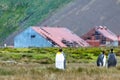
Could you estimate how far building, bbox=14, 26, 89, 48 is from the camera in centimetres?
13650

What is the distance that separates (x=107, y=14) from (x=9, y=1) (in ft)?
185

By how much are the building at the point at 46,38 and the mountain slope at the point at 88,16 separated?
8603 millimetres

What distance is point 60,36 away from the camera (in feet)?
465

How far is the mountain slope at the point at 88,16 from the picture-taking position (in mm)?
150125

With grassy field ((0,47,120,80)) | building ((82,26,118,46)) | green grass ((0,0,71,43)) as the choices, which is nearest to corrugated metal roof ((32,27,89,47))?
building ((82,26,118,46))

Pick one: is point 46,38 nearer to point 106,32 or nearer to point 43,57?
point 106,32

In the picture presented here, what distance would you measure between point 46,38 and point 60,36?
6475 mm

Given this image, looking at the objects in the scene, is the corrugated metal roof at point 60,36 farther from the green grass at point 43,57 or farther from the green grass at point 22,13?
the green grass at point 43,57

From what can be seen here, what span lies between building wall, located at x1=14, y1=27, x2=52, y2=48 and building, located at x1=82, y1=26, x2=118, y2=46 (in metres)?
11.8

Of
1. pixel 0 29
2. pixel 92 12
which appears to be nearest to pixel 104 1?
pixel 92 12

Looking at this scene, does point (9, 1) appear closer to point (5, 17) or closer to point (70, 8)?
point (5, 17)

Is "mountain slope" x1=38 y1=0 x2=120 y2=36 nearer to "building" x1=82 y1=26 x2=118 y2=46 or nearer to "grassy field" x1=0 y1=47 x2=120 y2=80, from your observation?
"building" x1=82 y1=26 x2=118 y2=46

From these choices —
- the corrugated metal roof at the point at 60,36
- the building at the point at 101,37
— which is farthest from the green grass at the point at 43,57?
the building at the point at 101,37

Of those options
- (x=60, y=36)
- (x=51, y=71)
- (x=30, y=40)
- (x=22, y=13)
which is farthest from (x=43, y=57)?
(x=22, y=13)
